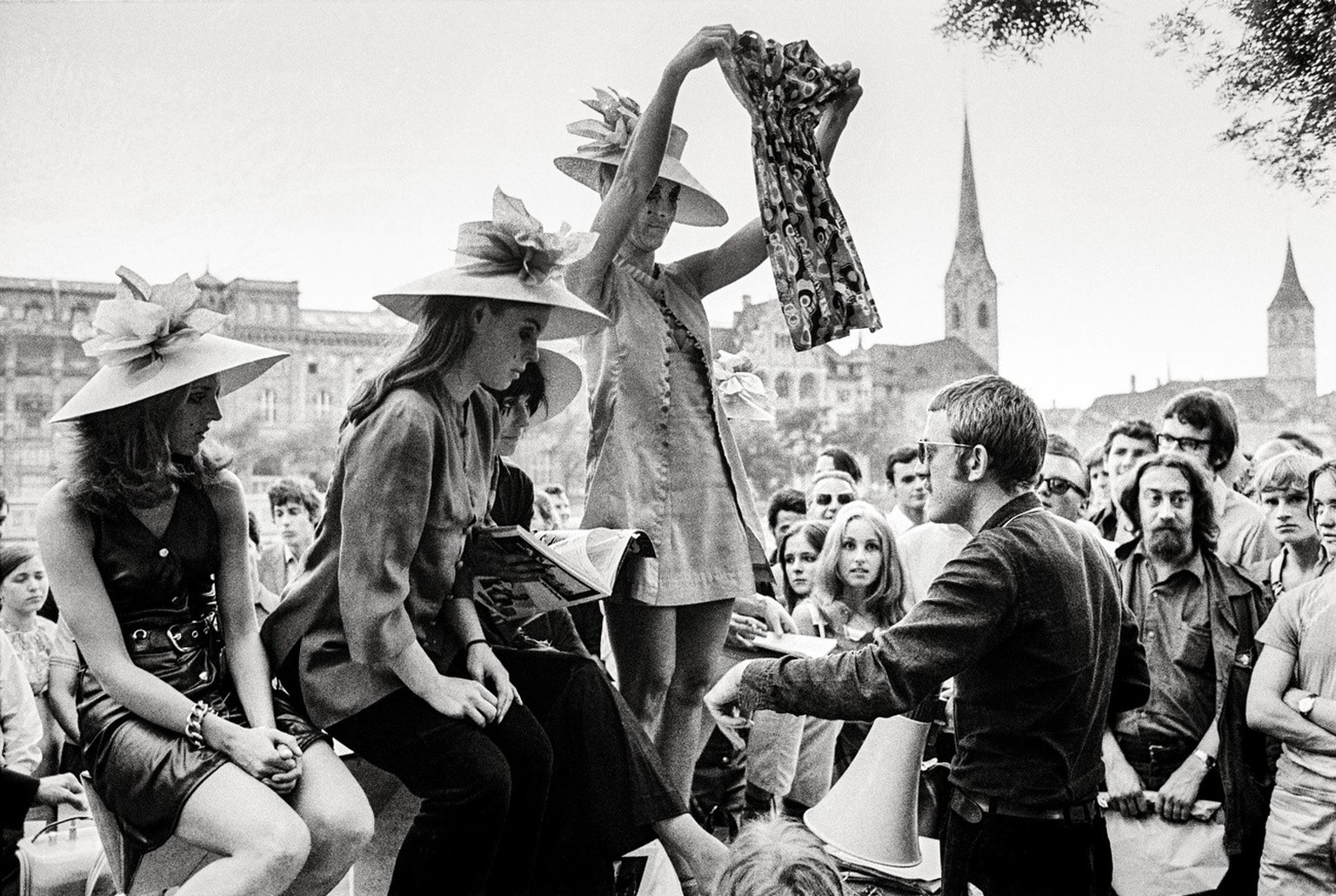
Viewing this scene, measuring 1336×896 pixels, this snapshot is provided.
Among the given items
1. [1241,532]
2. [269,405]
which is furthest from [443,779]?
[269,405]

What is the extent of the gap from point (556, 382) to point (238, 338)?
18.4 metres

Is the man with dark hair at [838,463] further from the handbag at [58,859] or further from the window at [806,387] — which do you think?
the window at [806,387]

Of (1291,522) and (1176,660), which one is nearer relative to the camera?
(1176,660)

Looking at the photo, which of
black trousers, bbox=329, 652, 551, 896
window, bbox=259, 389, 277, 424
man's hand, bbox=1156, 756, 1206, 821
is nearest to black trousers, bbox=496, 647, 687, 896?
black trousers, bbox=329, 652, 551, 896

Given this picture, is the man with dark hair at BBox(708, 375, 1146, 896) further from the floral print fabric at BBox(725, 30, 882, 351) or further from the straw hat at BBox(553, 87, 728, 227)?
the straw hat at BBox(553, 87, 728, 227)

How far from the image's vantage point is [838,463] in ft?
18.5

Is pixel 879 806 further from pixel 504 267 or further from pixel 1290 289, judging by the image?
pixel 1290 289

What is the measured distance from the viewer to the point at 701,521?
2.92m

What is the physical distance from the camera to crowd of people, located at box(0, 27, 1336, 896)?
85.5 inches

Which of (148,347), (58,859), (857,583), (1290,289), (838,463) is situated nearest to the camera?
(148,347)

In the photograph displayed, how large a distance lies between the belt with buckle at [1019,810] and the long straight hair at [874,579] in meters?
1.60

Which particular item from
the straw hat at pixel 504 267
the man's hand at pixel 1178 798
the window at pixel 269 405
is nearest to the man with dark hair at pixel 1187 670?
the man's hand at pixel 1178 798

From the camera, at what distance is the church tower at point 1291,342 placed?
10.5 metres

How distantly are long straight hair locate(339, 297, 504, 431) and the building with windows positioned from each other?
14542 mm
